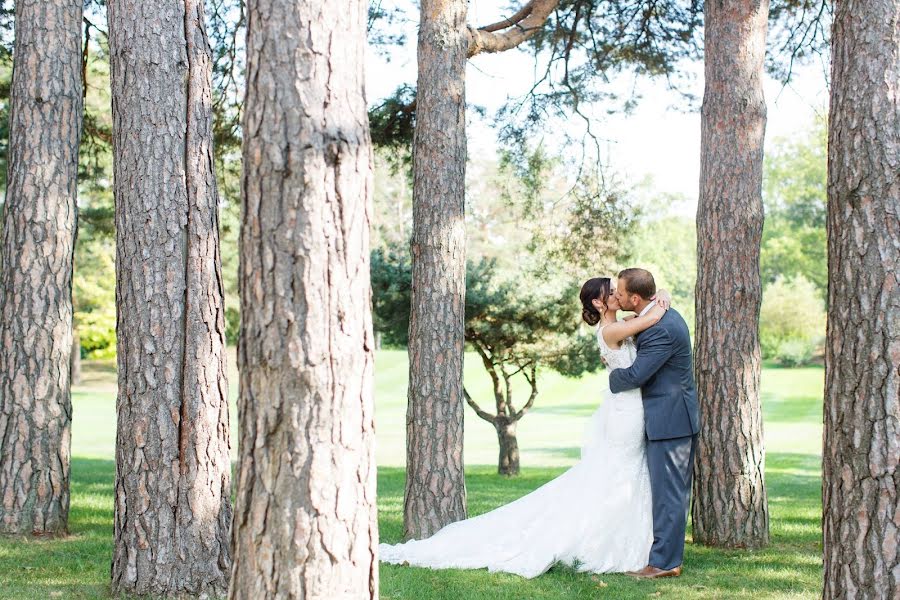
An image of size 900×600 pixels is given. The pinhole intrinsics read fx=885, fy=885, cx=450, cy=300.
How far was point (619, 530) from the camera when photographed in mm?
5941

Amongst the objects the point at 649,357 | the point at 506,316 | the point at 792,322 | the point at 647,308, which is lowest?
the point at 649,357

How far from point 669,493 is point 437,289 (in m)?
2.23

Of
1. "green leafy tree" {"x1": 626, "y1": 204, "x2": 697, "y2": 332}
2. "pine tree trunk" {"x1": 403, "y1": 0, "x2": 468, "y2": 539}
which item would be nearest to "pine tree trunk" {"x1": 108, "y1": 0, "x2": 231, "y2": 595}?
"pine tree trunk" {"x1": 403, "y1": 0, "x2": 468, "y2": 539}

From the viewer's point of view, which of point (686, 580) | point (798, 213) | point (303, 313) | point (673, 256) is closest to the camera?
point (303, 313)

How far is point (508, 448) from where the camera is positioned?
1443 cm

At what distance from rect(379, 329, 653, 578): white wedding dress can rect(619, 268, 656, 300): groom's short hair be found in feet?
1.28

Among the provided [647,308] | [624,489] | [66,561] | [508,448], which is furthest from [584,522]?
[508,448]

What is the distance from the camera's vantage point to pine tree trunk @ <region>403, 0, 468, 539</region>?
6676mm

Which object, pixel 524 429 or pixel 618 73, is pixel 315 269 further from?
pixel 524 429

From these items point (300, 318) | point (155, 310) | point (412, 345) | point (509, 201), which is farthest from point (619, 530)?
point (509, 201)

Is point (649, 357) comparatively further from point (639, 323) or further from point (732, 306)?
point (732, 306)

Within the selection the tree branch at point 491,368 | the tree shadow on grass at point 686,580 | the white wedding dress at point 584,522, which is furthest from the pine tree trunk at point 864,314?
the tree branch at point 491,368

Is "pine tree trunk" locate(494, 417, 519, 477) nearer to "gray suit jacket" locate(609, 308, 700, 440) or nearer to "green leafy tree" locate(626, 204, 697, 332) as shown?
"gray suit jacket" locate(609, 308, 700, 440)

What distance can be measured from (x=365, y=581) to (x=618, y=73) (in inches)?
382
